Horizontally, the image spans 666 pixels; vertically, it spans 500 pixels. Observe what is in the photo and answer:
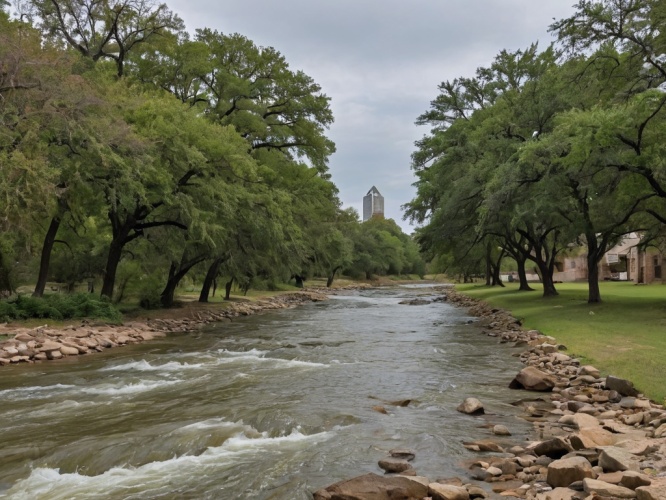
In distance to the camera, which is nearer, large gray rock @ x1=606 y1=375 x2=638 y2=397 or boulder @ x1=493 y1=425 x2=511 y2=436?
boulder @ x1=493 y1=425 x2=511 y2=436

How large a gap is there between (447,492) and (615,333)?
11794 millimetres

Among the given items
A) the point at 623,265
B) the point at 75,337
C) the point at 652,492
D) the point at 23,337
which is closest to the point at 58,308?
the point at 75,337

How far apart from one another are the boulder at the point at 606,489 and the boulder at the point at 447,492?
3.70ft

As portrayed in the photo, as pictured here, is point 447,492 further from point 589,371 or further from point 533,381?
point 589,371

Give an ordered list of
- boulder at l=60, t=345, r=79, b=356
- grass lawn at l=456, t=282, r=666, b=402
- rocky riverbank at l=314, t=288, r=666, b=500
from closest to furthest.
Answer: rocky riverbank at l=314, t=288, r=666, b=500, grass lawn at l=456, t=282, r=666, b=402, boulder at l=60, t=345, r=79, b=356

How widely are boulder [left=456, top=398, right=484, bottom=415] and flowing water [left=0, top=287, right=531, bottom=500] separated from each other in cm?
23

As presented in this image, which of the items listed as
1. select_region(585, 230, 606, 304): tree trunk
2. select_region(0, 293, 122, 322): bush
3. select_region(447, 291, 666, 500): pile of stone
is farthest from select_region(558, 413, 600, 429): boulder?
select_region(0, 293, 122, 322): bush

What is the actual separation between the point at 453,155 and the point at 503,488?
24616 mm

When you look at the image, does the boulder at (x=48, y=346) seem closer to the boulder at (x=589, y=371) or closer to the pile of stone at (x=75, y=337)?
the pile of stone at (x=75, y=337)

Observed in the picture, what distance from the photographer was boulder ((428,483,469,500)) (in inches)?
198

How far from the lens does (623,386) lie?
29.1ft

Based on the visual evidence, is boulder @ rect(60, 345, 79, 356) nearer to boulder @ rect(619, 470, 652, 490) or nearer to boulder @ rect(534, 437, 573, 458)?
boulder @ rect(534, 437, 573, 458)

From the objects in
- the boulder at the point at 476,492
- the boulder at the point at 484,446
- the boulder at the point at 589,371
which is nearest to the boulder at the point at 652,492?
the boulder at the point at 476,492

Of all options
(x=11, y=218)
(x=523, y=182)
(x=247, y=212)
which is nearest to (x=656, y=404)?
(x=523, y=182)
